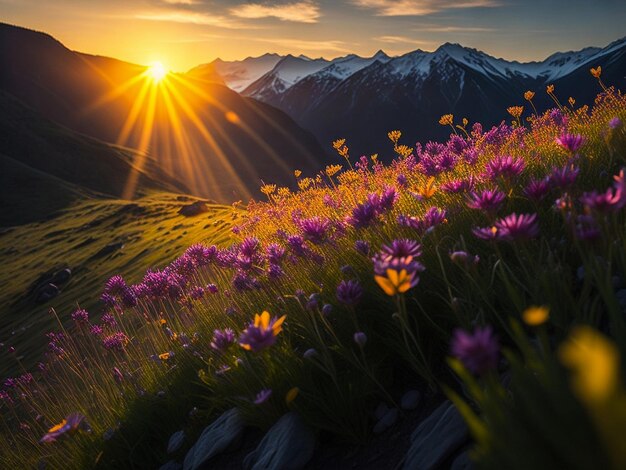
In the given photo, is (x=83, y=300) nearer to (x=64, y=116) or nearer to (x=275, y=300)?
(x=275, y=300)

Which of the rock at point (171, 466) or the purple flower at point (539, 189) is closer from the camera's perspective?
the purple flower at point (539, 189)

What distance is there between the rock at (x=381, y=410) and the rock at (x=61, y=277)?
40.3 meters

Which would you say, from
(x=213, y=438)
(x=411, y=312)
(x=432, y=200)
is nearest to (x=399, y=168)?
(x=432, y=200)

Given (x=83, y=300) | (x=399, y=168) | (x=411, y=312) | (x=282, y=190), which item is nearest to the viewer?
(x=411, y=312)

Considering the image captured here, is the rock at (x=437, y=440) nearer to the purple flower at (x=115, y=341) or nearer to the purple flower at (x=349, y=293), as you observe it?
the purple flower at (x=349, y=293)

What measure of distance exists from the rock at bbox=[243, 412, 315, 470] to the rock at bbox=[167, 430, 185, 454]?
3.38 ft

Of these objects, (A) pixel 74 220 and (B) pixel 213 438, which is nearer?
(B) pixel 213 438

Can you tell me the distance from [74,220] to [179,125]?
142 metres

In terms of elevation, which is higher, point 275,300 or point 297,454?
point 275,300

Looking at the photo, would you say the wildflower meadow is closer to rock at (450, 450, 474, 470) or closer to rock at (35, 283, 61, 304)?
rock at (450, 450, 474, 470)

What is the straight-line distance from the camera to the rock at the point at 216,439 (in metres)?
3.58

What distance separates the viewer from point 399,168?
8375mm

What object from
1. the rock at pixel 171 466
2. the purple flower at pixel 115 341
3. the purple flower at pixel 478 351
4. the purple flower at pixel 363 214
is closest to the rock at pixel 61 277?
the purple flower at pixel 115 341

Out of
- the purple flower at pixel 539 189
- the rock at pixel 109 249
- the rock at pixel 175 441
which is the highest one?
the purple flower at pixel 539 189
